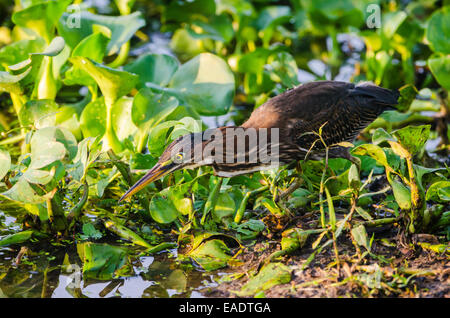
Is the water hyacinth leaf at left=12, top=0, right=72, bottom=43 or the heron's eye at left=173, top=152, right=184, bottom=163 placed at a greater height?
the water hyacinth leaf at left=12, top=0, right=72, bottom=43

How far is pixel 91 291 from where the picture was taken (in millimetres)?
3566

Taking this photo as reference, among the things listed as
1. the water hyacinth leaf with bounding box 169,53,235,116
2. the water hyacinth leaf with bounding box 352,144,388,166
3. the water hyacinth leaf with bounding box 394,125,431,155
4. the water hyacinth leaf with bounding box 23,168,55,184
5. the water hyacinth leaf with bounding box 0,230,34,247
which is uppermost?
the water hyacinth leaf with bounding box 394,125,431,155

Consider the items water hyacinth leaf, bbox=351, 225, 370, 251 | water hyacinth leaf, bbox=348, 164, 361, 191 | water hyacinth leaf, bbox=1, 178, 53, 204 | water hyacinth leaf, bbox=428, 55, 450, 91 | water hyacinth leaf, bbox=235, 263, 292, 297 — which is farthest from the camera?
water hyacinth leaf, bbox=428, 55, 450, 91

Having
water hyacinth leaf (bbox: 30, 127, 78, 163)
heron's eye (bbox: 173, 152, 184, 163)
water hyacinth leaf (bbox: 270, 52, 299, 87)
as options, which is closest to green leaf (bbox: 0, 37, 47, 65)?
water hyacinth leaf (bbox: 30, 127, 78, 163)

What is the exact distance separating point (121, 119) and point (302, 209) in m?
1.71

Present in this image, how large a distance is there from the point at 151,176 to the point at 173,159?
195 millimetres

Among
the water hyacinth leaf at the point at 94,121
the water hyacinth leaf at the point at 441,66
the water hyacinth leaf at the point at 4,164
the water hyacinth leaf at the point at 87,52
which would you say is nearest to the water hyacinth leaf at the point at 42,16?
the water hyacinth leaf at the point at 87,52

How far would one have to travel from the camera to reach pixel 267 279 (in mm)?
3486

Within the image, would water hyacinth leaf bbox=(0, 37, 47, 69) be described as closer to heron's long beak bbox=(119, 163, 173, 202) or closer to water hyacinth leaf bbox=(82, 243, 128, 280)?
heron's long beak bbox=(119, 163, 173, 202)

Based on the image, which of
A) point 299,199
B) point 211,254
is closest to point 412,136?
point 299,199

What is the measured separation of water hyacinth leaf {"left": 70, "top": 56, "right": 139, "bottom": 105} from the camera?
4582 millimetres

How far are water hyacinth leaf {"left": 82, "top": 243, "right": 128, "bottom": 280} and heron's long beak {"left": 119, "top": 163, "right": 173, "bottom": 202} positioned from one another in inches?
23.5
